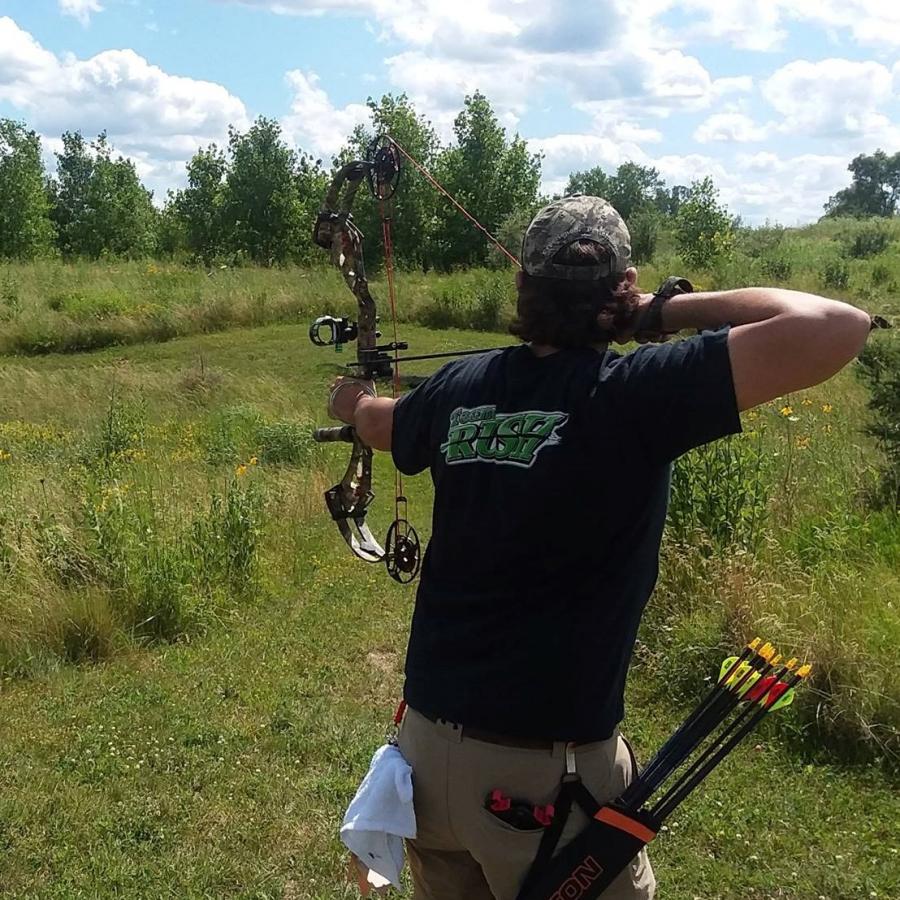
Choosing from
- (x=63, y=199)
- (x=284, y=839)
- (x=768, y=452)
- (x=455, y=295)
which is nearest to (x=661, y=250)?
(x=455, y=295)

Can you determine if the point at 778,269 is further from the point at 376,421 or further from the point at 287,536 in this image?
the point at 376,421

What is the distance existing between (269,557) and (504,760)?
4704 mm

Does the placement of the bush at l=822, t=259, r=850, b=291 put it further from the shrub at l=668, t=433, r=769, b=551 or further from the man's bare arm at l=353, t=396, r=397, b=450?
the man's bare arm at l=353, t=396, r=397, b=450

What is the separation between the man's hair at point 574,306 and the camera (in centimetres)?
177

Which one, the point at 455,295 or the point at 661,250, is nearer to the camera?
the point at 455,295

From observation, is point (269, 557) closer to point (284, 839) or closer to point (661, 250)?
point (284, 839)

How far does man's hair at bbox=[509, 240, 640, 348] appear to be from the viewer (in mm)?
1769

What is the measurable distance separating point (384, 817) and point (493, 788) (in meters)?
0.23

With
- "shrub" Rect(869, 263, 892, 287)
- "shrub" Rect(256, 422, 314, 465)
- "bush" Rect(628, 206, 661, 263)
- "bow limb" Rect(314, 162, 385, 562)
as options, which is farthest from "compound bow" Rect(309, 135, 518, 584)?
"bush" Rect(628, 206, 661, 263)

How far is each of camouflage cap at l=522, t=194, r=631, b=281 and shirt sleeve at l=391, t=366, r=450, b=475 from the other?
1.01 feet

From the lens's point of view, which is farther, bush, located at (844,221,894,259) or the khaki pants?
bush, located at (844,221,894,259)

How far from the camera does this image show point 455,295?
18656 millimetres

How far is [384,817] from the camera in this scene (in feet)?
6.12

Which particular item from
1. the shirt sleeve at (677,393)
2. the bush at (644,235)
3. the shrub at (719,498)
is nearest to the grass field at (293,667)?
the shrub at (719,498)
